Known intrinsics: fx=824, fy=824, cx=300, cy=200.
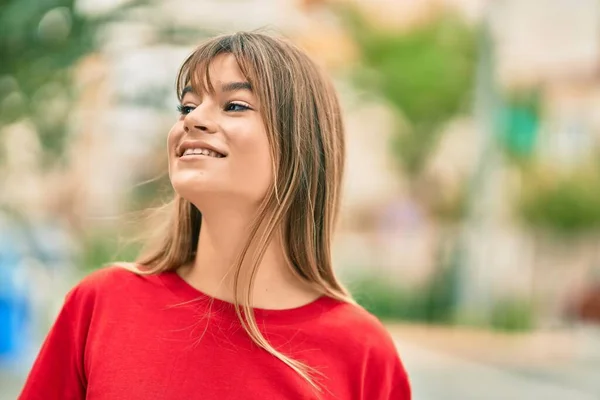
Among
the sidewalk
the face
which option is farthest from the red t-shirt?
the sidewalk

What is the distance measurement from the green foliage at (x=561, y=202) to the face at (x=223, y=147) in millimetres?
14481

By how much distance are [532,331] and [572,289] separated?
4.07 metres

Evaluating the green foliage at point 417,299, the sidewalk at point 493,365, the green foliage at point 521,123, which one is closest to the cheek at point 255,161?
the sidewalk at point 493,365

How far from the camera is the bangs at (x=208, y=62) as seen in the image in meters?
1.53

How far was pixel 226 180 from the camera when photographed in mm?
1476

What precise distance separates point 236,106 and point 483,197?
33.9ft

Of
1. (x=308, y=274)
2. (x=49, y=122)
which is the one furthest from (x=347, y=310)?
(x=49, y=122)

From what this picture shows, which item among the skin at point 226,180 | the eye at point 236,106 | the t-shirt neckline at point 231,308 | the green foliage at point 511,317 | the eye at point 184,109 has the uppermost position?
the eye at point 236,106

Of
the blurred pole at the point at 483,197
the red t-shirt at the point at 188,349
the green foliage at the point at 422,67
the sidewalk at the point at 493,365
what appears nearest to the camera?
the red t-shirt at the point at 188,349

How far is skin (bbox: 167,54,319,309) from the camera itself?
1.48 metres

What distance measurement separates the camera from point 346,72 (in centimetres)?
1282

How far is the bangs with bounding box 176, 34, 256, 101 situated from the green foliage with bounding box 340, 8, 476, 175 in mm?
12523

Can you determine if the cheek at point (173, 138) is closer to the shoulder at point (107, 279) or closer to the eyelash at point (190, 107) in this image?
the eyelash at point (190, 107)

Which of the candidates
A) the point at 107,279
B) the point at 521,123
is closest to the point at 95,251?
the point at 521,123
